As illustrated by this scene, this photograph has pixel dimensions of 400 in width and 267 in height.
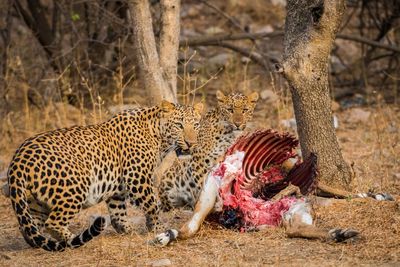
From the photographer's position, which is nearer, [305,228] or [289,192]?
[305,228]

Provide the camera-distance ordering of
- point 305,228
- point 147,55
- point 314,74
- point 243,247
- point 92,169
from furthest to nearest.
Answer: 1. point 147,55
2. point 314,74
3. point 92,169
4. point 305,228
5. point 243,247

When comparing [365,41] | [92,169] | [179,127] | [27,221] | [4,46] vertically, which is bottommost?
[27,221]

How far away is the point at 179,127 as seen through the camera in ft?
26.5

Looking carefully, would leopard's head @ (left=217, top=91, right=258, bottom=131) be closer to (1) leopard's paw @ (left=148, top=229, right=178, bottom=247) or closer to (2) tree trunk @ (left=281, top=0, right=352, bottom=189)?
(2) tree trunk @ (left=281, top=0, right=352, bottom=189)

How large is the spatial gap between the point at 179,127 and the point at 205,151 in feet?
3.14

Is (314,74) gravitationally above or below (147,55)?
below

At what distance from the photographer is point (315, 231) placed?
6824 mm

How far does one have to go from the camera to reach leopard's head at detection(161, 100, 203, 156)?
802 cm

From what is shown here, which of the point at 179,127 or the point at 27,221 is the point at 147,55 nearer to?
the point at 179,127

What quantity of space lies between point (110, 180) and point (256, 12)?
1142 cm

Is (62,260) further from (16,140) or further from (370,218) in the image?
(16,140)

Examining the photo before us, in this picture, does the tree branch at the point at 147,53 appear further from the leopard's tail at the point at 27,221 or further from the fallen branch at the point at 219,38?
the fallen branch at the point at 219,38

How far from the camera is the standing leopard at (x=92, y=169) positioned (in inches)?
270

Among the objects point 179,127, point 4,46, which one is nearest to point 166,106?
point 179,127
